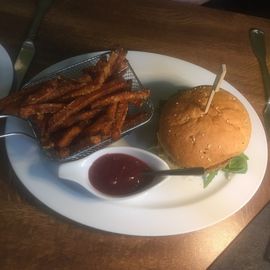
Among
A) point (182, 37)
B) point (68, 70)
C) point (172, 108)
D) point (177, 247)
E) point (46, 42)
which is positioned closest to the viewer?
point (177, 247)

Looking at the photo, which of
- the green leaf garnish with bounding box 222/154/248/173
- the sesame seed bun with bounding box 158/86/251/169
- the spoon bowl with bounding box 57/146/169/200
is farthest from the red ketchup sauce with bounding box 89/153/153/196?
the green leaf garnish with bounding box 222/154/248/173

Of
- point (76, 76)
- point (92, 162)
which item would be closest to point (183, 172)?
point (92, 162)

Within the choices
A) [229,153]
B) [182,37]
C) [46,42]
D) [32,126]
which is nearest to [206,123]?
[229,153]

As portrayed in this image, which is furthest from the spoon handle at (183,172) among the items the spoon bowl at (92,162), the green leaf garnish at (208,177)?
the green leaf garnish at (208,177)

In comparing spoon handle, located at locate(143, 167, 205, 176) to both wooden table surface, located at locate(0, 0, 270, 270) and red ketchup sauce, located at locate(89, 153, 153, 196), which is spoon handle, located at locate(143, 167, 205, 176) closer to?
red ketchup sauce, located at locate(89, 153, 153, 196)

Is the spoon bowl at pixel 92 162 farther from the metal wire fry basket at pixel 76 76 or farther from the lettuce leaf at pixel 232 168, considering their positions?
the lettuce leaf at pixel 232 168

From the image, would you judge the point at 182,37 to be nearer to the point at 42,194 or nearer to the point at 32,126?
the point at 32,126
